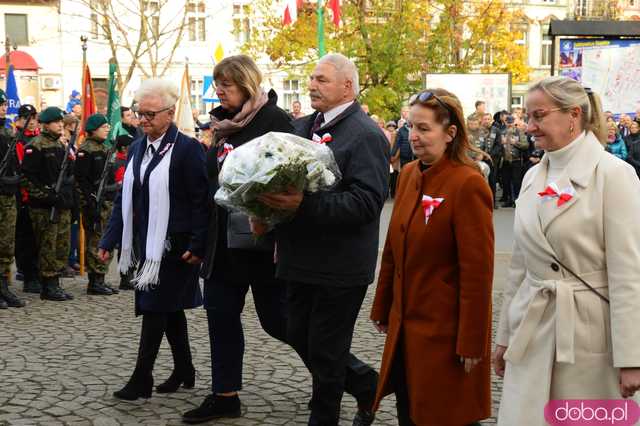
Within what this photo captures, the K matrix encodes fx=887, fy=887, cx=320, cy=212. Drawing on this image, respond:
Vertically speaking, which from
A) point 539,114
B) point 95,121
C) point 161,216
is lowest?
point 161,216

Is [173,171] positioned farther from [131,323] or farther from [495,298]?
[495,298]

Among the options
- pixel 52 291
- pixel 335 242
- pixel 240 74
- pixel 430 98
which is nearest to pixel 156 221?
pixel 240 74

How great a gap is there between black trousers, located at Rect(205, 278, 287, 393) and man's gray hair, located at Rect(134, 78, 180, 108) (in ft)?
3.85

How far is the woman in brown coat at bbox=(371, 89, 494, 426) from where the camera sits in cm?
362

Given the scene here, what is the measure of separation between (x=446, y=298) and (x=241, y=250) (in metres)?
1.62

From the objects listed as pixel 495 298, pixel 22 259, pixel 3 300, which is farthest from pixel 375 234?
pixel 22 259

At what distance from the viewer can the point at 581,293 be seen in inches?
126

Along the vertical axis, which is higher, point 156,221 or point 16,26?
point 16,26

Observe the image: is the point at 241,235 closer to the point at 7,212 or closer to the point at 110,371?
the point at 110,371

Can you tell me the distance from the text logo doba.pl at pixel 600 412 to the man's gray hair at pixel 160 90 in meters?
3.16

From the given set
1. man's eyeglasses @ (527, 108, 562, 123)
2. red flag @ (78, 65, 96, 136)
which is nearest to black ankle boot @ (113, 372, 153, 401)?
man's eyeglasses @ (527, 108, 562, 123)

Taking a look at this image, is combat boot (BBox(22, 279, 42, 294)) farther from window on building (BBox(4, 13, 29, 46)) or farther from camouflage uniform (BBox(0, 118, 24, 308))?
window on building (BBox(4, 13, 29, 46))

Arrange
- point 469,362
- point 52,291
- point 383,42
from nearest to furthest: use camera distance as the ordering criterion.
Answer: point 469,362 → point 52,291 → point 383,42

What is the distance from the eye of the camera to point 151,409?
17.5 ft
